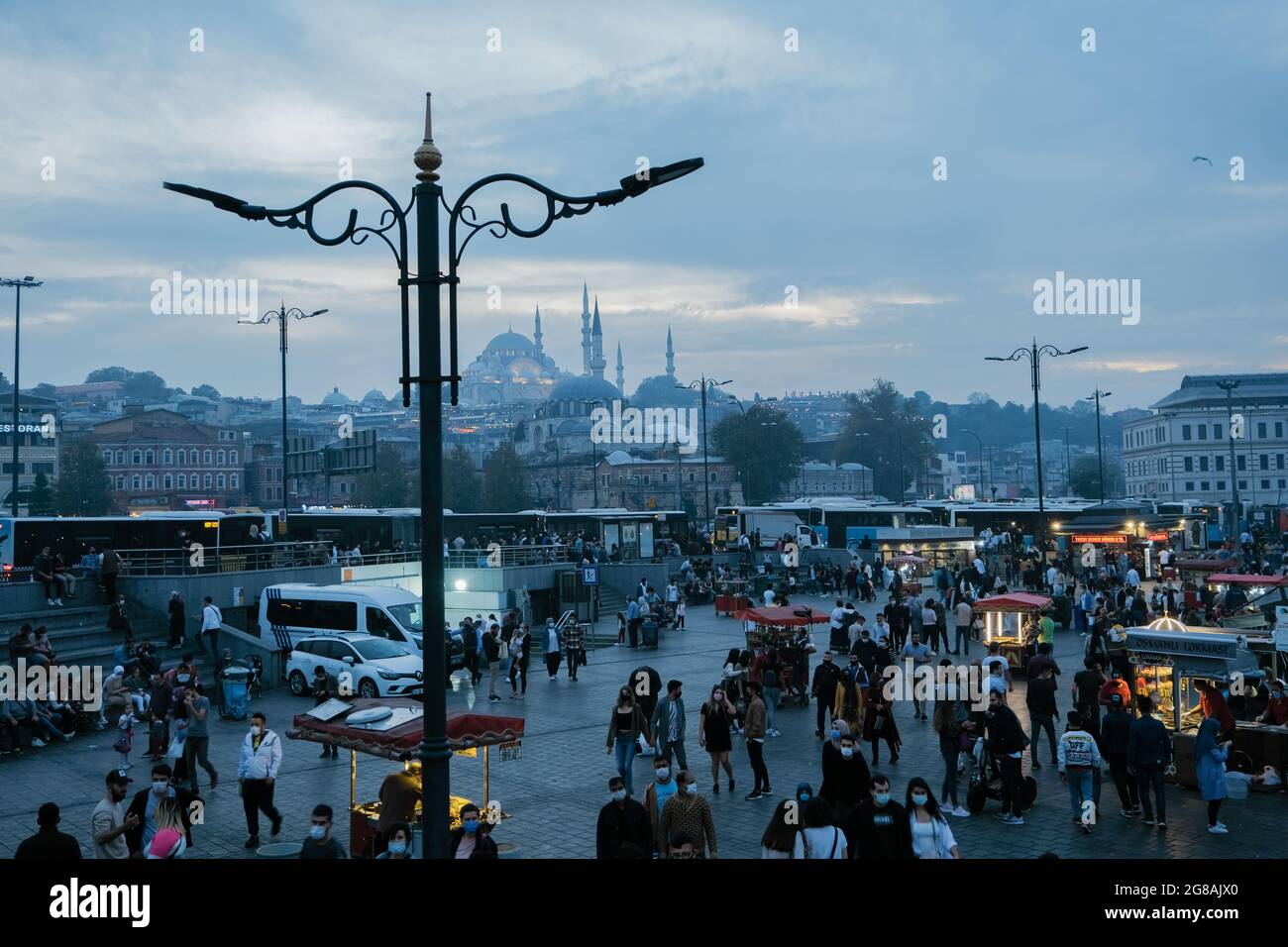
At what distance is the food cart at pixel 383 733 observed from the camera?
10125 millimetres

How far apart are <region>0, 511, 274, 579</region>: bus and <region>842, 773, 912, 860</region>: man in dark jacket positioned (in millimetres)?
22926

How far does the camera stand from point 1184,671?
551 inches

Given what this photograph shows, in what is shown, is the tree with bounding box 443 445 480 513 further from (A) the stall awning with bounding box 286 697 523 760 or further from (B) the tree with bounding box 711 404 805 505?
(A) the stall awning with bounding box 286 697 523 760

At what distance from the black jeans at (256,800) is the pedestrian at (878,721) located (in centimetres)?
742

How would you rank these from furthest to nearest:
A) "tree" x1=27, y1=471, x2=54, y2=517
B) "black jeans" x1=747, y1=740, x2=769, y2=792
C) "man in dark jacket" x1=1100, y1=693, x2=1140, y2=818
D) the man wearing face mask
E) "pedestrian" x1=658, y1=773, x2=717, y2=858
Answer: "tree" x1=27, y1=471, x2=54, y2=517
"black jeans" x1=747, y1=740, x2=769, y2=792
"man in dark jacket" x1=1100, y1=693, x2=1140, y2=818
the man wearing face mask
"pedestrian" x1=658, y1=773, x2=717, y2=858

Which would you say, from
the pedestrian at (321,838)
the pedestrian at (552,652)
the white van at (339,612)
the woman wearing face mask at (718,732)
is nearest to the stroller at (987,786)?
the woman wearing face mask at (718,732)

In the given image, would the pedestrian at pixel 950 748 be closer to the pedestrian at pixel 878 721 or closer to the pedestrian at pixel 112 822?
the pedestrian at pixel 878 721

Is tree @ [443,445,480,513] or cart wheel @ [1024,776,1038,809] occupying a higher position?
tree @ [443,445,480,513]

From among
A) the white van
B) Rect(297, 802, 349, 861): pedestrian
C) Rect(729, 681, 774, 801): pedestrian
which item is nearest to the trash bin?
the white van

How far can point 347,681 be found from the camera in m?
20.2

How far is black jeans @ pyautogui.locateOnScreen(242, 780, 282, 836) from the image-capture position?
36.6 ft
